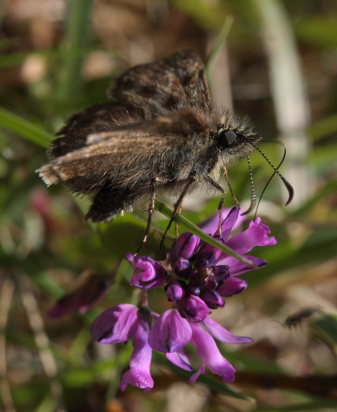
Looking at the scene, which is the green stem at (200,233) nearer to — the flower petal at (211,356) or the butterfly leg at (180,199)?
the butterfly leg at (180,199)

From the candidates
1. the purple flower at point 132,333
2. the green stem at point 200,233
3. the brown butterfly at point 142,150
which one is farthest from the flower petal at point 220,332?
the brown butterfly at point 142,150

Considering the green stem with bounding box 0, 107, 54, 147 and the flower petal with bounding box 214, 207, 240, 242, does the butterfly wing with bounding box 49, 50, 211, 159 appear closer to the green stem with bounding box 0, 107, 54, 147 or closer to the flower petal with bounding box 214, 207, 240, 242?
the green stem with bounding box 0, 107, 54, 147

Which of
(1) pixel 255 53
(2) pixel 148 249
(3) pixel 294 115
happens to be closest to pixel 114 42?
(1) pixel 255 53

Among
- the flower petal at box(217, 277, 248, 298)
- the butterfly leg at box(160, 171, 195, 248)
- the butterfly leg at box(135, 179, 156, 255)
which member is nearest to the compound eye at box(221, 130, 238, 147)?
the butterfly leg at box(160, 171, 195, 248)

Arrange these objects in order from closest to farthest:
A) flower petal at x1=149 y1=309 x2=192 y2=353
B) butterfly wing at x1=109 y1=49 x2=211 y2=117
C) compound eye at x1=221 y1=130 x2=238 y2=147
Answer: flower petal at x1=149 y1=309 x2=192 y2=353 < compound eye at x1=221 y1=130 x2=238 y2=147 < butterfly wing at x1=109 y1=49 x2=211 y2=117

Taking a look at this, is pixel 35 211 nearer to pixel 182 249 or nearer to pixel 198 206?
pixel 198 206

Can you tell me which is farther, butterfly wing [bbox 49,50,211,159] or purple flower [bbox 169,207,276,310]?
butterfly wing [bbox 49,50,211,159]
